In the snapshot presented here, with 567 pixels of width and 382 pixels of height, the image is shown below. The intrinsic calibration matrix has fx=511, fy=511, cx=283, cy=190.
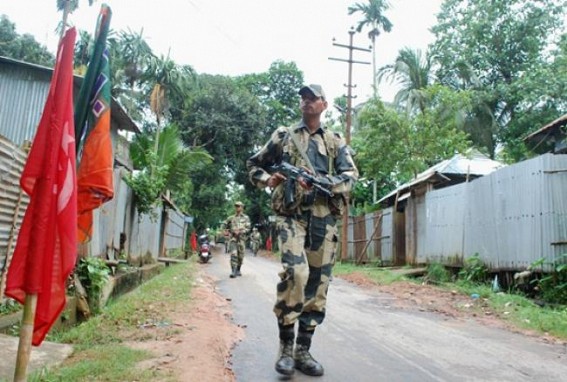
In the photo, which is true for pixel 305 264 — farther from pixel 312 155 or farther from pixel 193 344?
pixel 193 344

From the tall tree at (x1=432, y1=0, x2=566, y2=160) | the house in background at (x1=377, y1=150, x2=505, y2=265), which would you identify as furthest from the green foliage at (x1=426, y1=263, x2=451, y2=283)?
the tall tree at (x1=432, y1=0, x2=566, y2=160)

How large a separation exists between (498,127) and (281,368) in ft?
79.4

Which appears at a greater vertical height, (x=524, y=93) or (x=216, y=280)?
(x=524, y=93)

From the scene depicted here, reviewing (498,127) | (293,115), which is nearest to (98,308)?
(498,127)

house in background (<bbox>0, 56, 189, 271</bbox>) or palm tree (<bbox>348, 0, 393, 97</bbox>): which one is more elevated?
palm tree (<bbox>348, 0, 393, 97</bbox>)

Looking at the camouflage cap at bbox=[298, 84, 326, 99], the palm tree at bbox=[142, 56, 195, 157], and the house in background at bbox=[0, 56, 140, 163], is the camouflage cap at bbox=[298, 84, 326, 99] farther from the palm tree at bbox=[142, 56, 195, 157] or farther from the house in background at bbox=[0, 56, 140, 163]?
the palm tree at bbox=[142, 56, 195, 157]

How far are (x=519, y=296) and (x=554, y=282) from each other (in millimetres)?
583

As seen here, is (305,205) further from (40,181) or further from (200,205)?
(200,205)

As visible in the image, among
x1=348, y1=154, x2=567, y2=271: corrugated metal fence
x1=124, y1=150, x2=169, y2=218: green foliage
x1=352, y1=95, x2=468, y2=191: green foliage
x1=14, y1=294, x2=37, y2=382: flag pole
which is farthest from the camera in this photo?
x1=352, y1=95, x2=468, y2=191: green foliage

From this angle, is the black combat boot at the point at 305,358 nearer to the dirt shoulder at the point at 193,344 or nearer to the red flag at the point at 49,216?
the dirt shoulder at the point at 193,344

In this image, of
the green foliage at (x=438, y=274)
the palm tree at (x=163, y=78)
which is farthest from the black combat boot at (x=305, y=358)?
the palm tree at (x=163, y=78)

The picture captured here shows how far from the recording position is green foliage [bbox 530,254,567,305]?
7.13m

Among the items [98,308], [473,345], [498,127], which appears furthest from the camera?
[498,127]

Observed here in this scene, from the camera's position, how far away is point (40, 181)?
2322mm
